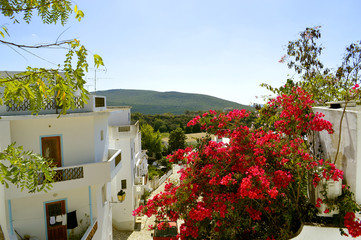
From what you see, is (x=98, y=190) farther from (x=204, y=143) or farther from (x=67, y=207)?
(x=204, y=143)

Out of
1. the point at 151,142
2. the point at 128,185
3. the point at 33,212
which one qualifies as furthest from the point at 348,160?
the point at 151,142

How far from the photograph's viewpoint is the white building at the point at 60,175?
8.08m

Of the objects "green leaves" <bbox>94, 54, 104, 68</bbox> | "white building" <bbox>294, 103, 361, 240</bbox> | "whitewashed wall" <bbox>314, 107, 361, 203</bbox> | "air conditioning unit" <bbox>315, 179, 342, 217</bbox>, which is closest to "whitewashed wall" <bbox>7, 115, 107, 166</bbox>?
"green leaves" <bbox>94, 54, 104, 68</bbox>

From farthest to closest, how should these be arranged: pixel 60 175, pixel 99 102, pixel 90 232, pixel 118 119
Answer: pixel 118 119
pixel 99 102
pixel 90 232
pixel 60 175

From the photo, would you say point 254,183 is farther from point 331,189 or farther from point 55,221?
point 55,221

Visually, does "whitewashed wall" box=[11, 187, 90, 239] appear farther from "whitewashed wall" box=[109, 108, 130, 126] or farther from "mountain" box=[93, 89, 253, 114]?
"mountain" box=[93, 89, 253, 114]

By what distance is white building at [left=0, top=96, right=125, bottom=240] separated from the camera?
26.5 feet

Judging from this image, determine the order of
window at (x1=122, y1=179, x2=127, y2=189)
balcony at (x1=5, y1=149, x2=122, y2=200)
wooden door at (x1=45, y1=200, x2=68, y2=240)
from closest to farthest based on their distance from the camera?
balcony at (x1=5, y1=149, x2=122, y2=200)
wooden door at (x1=45, y1=200, x2=68, y2=240)
window at (x1=122, y1=179, x2=127, y2=189)

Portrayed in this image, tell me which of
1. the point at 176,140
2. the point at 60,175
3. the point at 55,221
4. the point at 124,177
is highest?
the point at 60,175

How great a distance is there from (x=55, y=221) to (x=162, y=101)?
502 ft

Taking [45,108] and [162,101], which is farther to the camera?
[162,101]

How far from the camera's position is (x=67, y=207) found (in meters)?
9.45

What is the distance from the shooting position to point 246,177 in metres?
5.12

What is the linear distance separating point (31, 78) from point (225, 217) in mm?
4786
